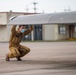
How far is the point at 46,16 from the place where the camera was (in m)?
20.7

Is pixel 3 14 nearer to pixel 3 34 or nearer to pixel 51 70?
pixel 3 34

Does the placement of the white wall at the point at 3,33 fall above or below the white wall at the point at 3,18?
below

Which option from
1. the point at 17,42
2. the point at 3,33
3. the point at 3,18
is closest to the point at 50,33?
the point at 3,33

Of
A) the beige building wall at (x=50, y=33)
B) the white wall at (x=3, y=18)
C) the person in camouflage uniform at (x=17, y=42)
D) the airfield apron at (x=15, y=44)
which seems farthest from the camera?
the beige building wall at (x=50, y=33)

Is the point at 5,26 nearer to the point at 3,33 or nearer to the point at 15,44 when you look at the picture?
the point at 3,33

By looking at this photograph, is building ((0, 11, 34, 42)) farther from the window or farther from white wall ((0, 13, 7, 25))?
the window

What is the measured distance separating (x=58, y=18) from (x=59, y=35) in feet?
173

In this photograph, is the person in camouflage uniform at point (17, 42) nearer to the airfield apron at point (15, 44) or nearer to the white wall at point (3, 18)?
the airfield apron at point (15, 44)

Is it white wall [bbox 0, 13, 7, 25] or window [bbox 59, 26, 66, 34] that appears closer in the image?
white wall [bbox 0, 13, 7, 25]

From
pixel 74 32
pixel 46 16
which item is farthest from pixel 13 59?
pixel 74 32

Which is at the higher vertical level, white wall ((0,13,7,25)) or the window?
white wall ((0,13,7,25))

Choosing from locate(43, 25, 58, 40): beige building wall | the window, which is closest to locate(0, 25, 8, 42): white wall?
locate(43, 25, 58, 40): beige building wall

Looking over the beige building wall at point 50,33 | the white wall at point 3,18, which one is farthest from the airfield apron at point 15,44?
the beige building wall at point 50,33

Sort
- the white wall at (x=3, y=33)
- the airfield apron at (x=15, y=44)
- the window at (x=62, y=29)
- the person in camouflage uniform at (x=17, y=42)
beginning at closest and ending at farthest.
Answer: the airfield apron at (x=15, y=44) < the person in camouflage uniform at (x=17, y=42) < the white wall at (x=3, y=33) < the window at (x=62, y=29)
